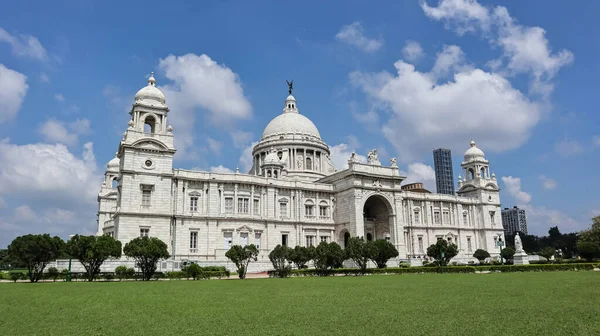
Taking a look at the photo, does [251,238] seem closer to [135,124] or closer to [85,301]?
[135,124]

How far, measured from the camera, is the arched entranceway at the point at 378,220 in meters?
65.1

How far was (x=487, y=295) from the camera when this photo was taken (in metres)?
17.3

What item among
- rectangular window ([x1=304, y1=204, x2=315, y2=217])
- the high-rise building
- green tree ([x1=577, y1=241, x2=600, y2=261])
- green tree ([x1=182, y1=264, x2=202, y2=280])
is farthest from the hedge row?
the high-rise building

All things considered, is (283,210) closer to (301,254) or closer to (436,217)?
(301,254)

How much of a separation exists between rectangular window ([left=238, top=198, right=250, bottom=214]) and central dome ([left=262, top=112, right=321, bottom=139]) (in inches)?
983

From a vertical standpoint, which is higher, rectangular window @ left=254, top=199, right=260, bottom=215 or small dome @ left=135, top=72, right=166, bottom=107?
small dome @ left=135, top=72, right=166, bottom=107

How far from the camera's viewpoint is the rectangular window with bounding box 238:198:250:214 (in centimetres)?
5684

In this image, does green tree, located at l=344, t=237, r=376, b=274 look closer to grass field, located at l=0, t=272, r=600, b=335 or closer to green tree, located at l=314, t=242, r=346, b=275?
green tree, located at l=314, t=242, r=346, b=275

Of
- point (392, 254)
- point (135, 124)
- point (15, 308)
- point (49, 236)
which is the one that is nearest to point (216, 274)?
point (49, 236)

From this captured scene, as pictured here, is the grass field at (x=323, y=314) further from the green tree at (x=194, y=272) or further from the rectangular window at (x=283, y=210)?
the rectangular window at (x=283, y=210)

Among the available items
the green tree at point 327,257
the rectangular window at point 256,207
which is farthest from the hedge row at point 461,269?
the rectangular window at point 256,207

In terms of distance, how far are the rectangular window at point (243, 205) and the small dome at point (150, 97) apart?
15.0 meters

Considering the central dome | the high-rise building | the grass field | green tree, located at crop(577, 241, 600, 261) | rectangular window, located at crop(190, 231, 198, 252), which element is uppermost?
the central dome

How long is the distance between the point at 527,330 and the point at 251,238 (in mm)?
47754
